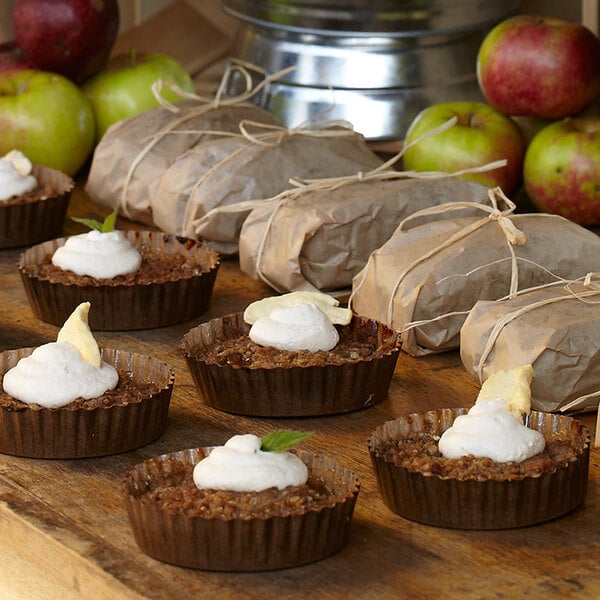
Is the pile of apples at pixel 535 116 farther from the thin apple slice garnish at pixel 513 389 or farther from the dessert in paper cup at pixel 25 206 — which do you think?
the thin apple slice garnish at pixel 513 389

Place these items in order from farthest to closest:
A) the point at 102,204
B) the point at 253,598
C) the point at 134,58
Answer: the point at 134,58 < the point at 102,204 < the point at 253,598

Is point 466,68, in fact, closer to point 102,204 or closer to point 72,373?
point 102,204

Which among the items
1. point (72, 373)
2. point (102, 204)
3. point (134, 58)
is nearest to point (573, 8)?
point (134, 58)

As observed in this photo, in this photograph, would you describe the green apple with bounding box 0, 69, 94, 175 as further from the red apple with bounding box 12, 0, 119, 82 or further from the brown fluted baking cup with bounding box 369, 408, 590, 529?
the brown fluted baking cup with bounding box 369, 408, 590, 529

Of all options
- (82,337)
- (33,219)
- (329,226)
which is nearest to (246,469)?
(82,337)

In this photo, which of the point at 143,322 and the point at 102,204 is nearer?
the point at 143,322

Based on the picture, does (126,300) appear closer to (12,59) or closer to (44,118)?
(44,118)

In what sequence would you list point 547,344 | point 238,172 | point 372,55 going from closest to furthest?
point 547,344
point 238,172
point 372,55
